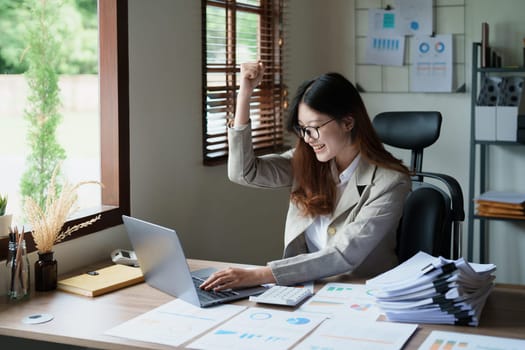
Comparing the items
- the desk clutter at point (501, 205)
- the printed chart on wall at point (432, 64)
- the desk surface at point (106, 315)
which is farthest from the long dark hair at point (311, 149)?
the printed chart on wall at point (432, 64)

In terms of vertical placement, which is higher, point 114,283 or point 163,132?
point 163,132

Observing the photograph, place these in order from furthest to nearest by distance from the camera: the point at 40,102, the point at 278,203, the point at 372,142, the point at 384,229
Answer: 1. the point at 278,203
2. the point at 40,102
3. the point at 372,142
4. the point at 384,229

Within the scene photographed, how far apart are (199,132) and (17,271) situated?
4.04ft

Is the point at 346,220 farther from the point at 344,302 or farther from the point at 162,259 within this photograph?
the point at 162,259

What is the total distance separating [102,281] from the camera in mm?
2195

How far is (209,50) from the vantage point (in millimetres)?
3246

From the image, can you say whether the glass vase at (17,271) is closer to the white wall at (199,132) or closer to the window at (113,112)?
the white wall at (199,132)

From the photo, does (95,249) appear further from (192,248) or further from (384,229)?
(384,229)

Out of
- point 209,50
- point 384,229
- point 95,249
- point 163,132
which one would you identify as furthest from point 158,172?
point 384,229

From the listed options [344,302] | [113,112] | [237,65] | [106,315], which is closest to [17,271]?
[106,315]

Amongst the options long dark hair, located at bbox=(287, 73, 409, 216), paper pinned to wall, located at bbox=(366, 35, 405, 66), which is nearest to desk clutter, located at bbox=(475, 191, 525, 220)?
paper pinned to wall, located at bbox=(366, 35, 405, 66)

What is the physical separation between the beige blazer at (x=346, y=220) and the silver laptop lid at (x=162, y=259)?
287 millimetres

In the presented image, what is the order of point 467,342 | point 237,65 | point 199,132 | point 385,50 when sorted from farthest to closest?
1. point 385,50
2. point 237,65
3. point 199,132
4. point 467,342

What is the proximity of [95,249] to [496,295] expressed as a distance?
130 cm
